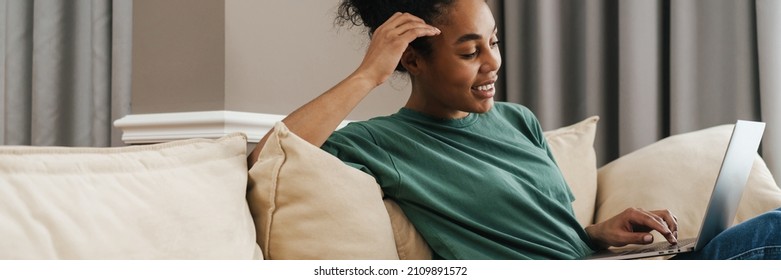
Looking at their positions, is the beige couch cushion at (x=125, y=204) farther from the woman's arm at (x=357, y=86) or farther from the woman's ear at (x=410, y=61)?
the woman's ear at (x=410, y=61)

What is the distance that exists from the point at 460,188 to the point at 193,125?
594mm

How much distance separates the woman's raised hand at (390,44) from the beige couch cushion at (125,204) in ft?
0.92

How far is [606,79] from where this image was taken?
226 centimetres

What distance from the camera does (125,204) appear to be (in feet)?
3.15

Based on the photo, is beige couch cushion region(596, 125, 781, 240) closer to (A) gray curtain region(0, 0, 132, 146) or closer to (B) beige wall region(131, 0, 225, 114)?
(B) beige wall region(131, 0, 225, 114)

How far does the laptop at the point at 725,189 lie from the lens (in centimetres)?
114

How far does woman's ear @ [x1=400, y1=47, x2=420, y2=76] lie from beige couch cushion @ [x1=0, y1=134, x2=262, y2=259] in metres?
0.38

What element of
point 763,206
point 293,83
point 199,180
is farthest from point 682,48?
point 199,180

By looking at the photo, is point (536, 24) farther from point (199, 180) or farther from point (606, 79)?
point (199, 180)

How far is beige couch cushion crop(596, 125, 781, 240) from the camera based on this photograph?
5.33 feet

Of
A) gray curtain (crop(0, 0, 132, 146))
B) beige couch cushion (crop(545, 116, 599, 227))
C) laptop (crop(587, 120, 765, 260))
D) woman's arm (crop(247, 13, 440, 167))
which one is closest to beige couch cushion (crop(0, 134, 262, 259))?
woman's arm (crop(247, 13, 440, 167))

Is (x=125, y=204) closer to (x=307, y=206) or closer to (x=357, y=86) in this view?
(x=307, y=206)

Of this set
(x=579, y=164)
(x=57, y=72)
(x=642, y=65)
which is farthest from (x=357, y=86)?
(x=57, y=72)
